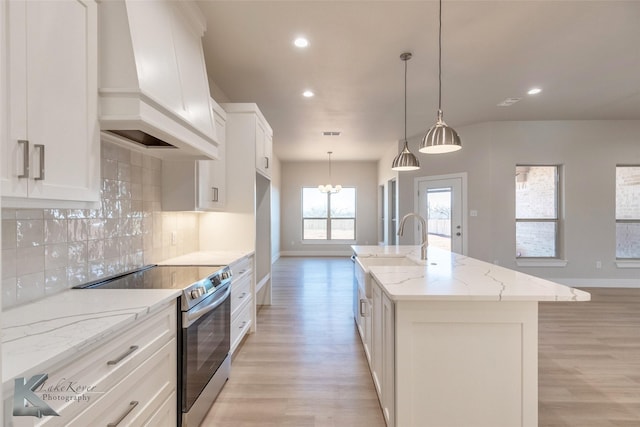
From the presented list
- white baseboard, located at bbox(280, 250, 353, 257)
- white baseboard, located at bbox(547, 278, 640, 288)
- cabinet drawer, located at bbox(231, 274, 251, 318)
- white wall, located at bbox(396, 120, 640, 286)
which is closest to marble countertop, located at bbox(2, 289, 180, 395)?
cabinet drawer, located at bbox(231, 274, 251, 318)

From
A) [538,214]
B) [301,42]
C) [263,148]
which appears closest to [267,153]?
[263,148]

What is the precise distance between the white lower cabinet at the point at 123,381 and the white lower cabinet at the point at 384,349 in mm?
1169

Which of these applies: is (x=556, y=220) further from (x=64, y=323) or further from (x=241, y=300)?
(x=64, y=323)

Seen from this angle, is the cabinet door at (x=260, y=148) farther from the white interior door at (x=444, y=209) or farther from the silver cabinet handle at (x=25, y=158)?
the white interior door at (x=444, y=209)

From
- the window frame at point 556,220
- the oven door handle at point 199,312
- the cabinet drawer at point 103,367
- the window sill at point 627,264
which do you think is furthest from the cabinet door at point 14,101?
the window sill at point 627,264

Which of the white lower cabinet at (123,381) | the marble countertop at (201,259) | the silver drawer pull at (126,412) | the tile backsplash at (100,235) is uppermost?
the tile backsplash at (100,235)

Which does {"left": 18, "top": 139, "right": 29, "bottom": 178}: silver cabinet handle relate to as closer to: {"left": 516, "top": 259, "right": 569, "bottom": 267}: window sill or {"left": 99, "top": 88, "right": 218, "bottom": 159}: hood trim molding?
{"left": 99, "top": 88, "right": 218, "bottom": 159}: hood trim molding

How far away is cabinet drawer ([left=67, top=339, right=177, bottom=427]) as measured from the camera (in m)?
1.10

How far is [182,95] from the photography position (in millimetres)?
1880

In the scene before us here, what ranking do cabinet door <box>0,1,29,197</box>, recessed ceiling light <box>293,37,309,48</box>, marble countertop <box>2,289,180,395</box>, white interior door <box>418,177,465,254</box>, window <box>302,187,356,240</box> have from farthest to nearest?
window <box>302,187,356,240</box> < white interior door <box>418,177,465,254</box> < recessed ceiling light <box>293,37,309,48</box> < cabinet door <box>0,1,29,197</box> < marble countertop <box>2,289,180,395</box>

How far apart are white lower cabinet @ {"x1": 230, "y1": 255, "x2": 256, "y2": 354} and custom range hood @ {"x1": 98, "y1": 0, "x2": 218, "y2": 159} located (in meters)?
1.10

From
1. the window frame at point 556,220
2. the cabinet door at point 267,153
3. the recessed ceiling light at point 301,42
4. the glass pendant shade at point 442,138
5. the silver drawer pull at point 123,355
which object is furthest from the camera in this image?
the window frame at point 556,220

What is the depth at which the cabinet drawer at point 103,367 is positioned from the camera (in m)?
0.94

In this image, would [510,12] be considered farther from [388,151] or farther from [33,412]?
[388,151]
